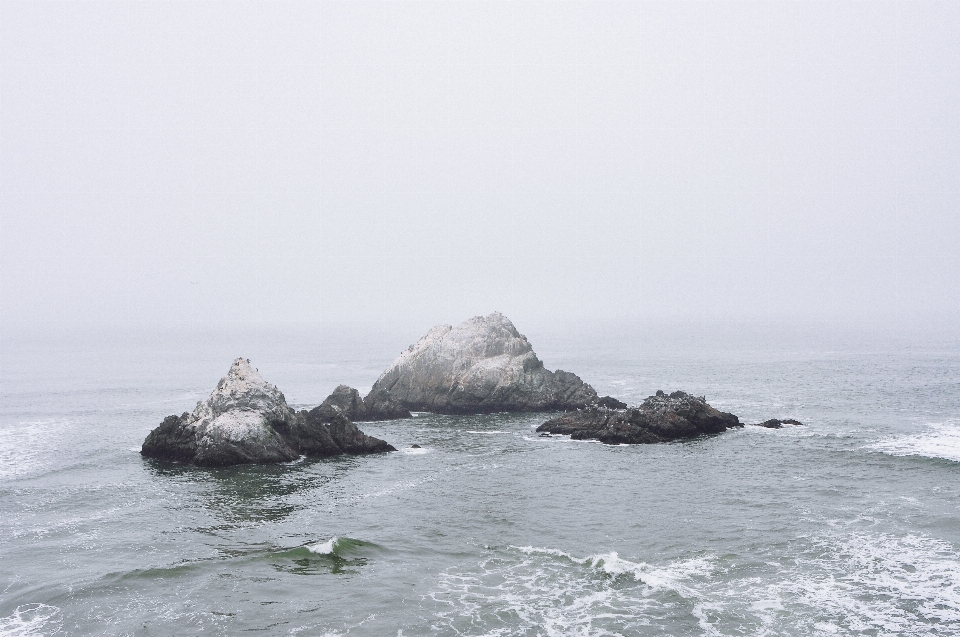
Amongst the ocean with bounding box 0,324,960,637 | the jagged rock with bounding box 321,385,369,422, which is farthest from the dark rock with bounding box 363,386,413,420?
the ocean with bounding box 0,324,960,637

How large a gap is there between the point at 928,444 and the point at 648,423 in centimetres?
1736

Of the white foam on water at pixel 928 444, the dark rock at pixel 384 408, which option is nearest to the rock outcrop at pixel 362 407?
the dark rock at pixel 384 408

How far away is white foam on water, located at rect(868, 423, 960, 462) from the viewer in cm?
4456

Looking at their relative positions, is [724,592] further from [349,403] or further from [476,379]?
[349,403]

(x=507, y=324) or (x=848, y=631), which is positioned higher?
(x=507, y=324)

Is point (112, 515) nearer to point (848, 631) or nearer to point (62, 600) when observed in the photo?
point (62, 600)

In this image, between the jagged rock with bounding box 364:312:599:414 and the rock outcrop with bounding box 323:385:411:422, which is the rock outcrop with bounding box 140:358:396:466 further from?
the jagged rock with bounding box 364:312:599:414

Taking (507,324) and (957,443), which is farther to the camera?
(507,324)

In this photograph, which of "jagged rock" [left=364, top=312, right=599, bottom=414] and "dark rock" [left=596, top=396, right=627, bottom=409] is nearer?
"dark rock" [left=596, top=396, right=627, bottom=409]

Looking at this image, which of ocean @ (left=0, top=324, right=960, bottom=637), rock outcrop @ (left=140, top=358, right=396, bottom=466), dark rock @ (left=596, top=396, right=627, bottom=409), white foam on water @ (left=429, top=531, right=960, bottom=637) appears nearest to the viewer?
white foam on water @ (left=429, top=531, right=960, bottom=637)

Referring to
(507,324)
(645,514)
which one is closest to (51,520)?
(645,514)

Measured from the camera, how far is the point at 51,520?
1382 inches

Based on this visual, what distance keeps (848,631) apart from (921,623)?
8.05 feet

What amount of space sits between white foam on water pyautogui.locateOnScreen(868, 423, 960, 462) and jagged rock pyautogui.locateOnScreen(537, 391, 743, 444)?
10.3m
